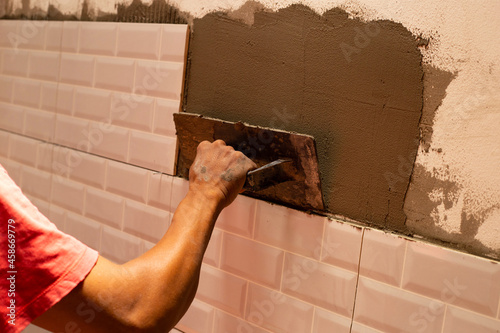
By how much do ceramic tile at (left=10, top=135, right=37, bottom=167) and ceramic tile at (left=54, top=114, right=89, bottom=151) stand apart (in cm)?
16

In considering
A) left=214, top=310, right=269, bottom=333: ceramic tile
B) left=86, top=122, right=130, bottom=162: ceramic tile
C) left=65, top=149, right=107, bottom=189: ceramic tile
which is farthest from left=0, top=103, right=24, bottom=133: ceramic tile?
left=214, top=310, right=269, bottom=333: ceramic tile

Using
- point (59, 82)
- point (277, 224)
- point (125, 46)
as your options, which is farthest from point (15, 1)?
point (277, 224)

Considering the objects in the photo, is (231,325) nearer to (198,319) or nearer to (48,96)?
(198,319)

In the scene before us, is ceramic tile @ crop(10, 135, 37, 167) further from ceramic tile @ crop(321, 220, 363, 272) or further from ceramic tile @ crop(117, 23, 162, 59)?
ceramic tile @ crop(321, 220, 363, 272)

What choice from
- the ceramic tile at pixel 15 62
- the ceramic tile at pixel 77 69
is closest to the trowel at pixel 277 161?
the ceramic tile at pixel 77 69

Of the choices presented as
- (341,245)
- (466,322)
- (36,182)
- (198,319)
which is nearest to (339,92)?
(341,245)

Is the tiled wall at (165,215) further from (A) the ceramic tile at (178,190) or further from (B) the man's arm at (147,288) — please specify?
(B) the man's arm at (147,288)

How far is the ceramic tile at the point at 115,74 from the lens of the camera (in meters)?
1.57

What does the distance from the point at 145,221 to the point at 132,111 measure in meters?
0.37

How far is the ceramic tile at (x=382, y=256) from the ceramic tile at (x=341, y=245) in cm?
2

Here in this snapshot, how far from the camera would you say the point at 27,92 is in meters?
1.94

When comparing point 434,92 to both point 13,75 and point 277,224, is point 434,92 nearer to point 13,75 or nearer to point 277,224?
point 277,224

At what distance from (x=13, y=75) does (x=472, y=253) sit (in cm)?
190

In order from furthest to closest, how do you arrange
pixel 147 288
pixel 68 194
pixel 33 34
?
pixel 33 34
pixel 68 194
pixel 147 288
